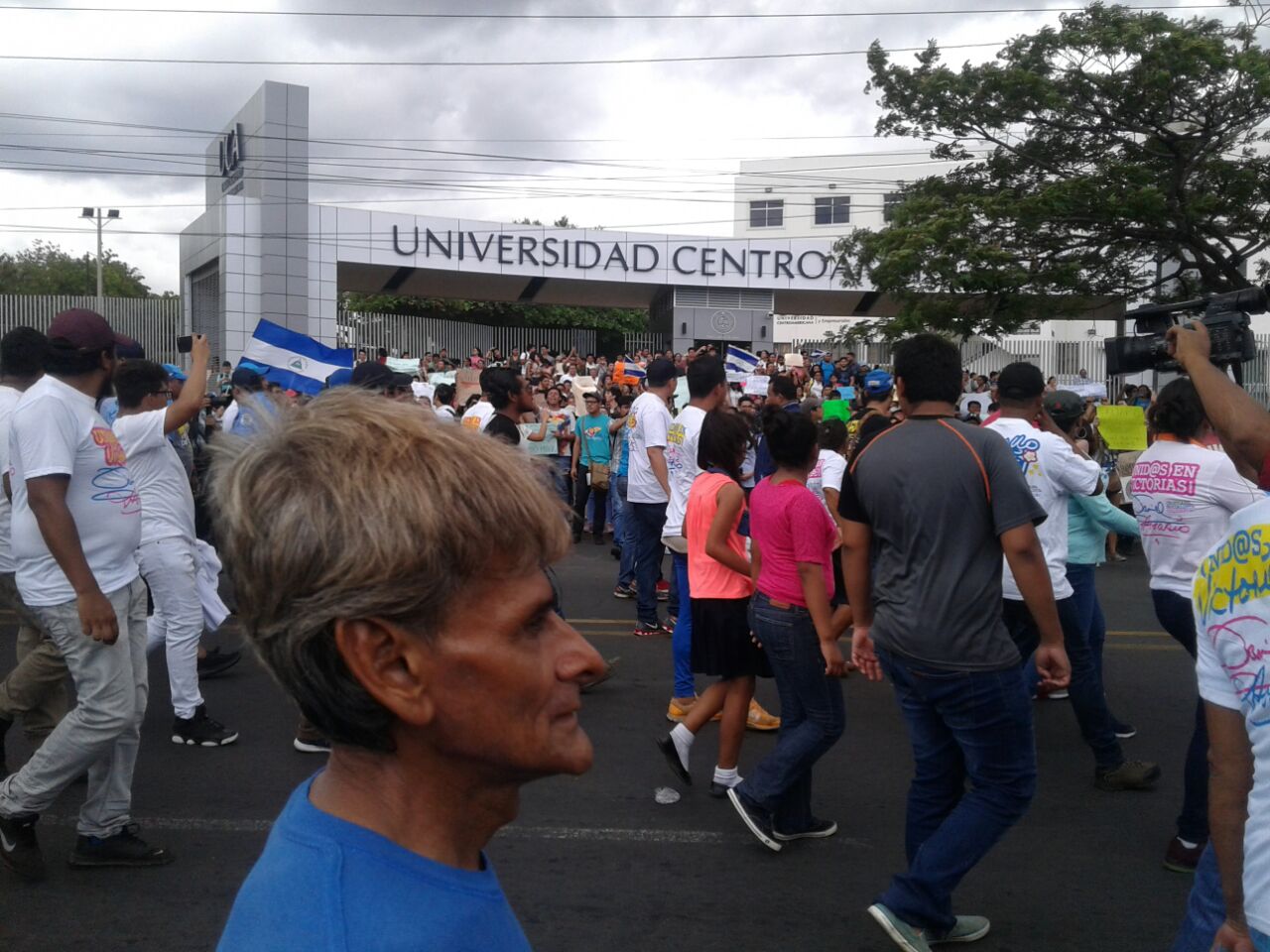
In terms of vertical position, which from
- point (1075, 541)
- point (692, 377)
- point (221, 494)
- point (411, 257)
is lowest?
point (1075, 541)

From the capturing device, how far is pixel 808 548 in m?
4.65

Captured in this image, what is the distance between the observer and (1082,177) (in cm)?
1864

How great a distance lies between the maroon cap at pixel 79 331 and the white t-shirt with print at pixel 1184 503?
13.5ft

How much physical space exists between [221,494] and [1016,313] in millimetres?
19737

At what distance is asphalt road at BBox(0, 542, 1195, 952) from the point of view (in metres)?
4.08

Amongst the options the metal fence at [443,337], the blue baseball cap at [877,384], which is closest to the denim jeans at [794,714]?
the blue baseball cap at [877,384]

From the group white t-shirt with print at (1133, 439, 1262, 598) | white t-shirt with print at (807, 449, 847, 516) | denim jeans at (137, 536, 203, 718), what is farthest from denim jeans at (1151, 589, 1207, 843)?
denim jeans at (137, 536, 203, 718)

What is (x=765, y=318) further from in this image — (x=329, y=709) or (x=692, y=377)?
(x=329, y=709)

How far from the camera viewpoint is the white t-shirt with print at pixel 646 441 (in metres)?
7.93

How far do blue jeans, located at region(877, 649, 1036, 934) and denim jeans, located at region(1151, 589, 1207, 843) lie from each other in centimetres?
92

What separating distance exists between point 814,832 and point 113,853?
9.12 ft

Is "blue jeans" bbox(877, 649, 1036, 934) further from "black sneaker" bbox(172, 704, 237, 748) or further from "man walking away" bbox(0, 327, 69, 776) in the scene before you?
"black sneaker" bbox(172, 704, 237, 748)

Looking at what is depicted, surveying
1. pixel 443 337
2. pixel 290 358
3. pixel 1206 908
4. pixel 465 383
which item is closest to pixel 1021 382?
pixel 1206 908

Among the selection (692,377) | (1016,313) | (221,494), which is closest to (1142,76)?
(1016,313)
